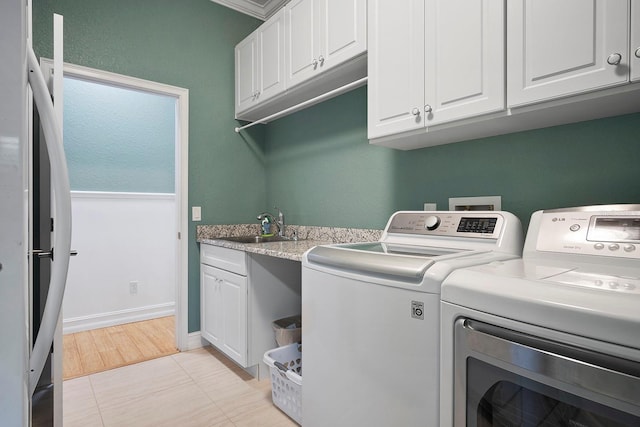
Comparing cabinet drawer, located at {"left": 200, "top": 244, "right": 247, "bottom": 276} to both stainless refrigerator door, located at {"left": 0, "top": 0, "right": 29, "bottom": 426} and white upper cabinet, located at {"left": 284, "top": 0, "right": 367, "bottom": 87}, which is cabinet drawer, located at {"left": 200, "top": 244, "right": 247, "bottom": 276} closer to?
white upper cabinet, located at {"left": 284, "top": 0, "right": 367, "bottom": 87}

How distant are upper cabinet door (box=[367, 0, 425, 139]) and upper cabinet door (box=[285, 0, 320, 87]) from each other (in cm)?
52

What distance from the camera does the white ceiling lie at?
3.00 metres

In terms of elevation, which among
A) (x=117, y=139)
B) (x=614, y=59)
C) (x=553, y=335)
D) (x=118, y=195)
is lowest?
(x=553, y=335)

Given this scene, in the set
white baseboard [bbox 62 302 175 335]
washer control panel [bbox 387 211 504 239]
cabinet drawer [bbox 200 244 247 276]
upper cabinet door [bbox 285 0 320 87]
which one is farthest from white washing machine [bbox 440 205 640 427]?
white baseboard [bbox 62 302 175 335]

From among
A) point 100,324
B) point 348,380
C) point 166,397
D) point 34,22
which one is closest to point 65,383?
point 166,397

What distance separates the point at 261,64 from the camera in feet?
8.77

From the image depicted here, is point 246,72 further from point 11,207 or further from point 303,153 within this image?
point 11,207

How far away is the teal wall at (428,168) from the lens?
134cm

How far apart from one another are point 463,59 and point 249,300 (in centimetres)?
177

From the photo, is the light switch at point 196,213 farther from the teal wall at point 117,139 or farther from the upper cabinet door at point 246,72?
the teal wall at point 117,139

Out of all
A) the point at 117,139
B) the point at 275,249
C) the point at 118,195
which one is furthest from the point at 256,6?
the point at 275,249

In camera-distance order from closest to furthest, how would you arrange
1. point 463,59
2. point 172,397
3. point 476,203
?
point 463,59 < point 476,203 < point 172,397

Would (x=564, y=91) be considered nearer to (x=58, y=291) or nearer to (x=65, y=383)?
(x=58, y=291)

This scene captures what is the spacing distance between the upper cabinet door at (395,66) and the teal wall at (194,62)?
66.1 inches
